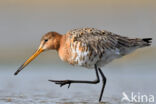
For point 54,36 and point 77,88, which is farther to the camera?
point 77,88

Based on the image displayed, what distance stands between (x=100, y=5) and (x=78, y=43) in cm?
933

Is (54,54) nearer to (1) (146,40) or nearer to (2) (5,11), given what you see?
(2) (5,11)

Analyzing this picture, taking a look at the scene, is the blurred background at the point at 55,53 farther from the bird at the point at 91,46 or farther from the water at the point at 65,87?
the bird at the point at 91,46

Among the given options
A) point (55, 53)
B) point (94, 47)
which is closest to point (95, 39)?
point (94, 47)

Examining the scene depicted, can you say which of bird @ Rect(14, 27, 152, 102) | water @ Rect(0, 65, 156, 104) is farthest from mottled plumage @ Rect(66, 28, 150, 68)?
water @ Rect(0, 65, 156, 104)

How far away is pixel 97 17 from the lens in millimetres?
19328

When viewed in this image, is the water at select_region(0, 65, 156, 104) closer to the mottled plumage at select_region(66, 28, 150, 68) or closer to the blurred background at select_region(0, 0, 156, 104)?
the blurred background at select_region(0, 0, 156, 104)

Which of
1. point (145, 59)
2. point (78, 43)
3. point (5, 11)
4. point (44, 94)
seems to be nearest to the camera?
point (78, 43)

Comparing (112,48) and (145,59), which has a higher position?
(112,48)

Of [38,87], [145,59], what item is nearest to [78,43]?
[38,87]

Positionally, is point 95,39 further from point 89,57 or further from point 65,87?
point 65,87

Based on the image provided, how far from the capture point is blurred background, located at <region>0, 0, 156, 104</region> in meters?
12.3

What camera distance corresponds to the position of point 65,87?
509 inches

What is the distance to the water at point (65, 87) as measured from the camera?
37.1ft
